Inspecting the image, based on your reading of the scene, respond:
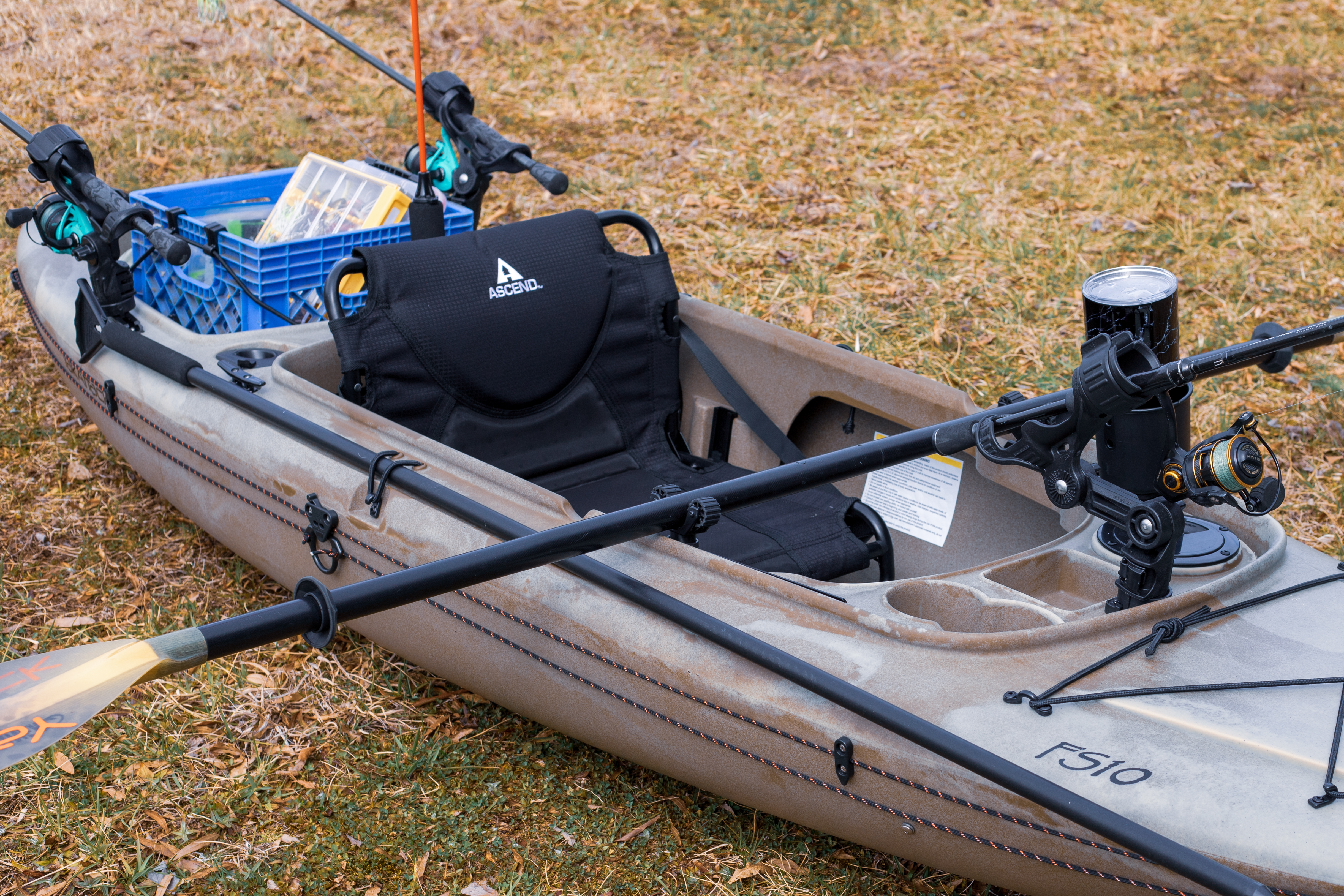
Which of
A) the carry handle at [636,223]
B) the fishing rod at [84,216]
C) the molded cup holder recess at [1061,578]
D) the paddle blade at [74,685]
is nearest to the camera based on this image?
the paddle blade at [74,685]

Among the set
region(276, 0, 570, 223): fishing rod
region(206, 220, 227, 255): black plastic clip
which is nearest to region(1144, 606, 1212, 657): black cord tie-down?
region(276, 0, 570, 223): fishing rod

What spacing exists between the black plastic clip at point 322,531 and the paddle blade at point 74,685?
1150 millimetres

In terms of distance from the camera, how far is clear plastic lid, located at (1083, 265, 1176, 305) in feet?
9.39

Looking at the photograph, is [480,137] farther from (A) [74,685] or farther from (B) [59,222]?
(A) [74,685]

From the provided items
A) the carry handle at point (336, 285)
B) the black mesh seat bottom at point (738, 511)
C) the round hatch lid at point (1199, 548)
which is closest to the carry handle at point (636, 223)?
the black mesh seat bottom at point (738, 511)

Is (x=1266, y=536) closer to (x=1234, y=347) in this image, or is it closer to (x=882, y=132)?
(x=1234, y=347)

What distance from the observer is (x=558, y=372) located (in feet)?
12.7

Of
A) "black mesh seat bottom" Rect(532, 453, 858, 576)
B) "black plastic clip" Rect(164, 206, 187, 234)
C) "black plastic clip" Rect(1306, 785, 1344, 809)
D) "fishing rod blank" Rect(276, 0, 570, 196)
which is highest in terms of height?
"fishing rod blank" Rect(276, 0, 570, 196)

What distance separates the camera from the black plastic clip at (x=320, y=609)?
6.89 feet

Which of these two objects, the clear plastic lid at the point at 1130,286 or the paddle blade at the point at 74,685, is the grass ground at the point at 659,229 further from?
the clear plastic lid at the point at 1130,286

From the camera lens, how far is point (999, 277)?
5949 mm

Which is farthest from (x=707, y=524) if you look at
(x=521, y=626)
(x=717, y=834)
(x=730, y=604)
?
(x=717, y=834)

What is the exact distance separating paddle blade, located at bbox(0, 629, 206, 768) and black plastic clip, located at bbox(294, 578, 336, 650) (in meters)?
0.18

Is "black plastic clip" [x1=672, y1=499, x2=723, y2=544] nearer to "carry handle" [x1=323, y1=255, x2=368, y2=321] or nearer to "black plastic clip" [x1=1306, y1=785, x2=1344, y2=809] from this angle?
"black plastic clip" [x1=1306, y1=785, x2=1344, y2=809]
